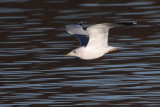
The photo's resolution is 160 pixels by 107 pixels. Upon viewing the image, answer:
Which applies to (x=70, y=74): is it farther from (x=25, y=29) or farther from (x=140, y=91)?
(x=25, y=29)

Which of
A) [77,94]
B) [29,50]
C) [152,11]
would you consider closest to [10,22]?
[29,50]

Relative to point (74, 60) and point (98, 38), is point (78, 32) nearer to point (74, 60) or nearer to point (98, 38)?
point (98, 38)

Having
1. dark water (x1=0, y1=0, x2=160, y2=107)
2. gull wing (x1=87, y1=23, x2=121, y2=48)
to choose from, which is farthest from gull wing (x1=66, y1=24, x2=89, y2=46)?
dark water (x1=0, y1=0, x2=160, y2=107)

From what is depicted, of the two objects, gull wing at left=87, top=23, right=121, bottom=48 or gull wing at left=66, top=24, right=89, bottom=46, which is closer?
gull wing at left=87, top=23, right=121, bottom=48

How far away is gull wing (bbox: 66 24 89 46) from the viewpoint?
10.2 metres

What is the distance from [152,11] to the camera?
50.6 feet

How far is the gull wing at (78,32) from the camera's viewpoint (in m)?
10.2

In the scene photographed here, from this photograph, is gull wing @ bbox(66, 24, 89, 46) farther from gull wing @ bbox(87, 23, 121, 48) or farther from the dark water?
the dark water

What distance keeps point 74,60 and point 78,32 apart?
55.7 inches

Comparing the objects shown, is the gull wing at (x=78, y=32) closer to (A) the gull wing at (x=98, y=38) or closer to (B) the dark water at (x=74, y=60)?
(A) the gull wing at (x=98, y=38)

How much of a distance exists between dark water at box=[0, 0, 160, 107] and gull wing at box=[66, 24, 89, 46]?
63 centimetres

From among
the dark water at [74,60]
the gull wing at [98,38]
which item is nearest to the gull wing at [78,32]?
the gull wing at [98,38]

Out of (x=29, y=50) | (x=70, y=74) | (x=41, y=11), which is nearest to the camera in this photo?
(x=70, y=74)

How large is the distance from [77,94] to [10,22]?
6205mm
